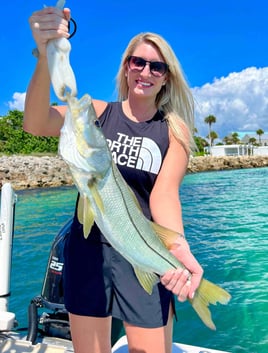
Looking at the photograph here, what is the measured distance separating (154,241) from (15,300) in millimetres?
6188

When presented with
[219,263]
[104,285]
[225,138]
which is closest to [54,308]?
[104,285]

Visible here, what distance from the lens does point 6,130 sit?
172 ft

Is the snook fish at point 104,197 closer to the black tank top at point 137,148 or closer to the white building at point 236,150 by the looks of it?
the black tank top at point 137,148

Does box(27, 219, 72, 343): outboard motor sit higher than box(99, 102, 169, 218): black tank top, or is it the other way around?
box(99, 102, 169, 218): black tank top

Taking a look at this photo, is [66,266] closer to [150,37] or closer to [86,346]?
[86,346]

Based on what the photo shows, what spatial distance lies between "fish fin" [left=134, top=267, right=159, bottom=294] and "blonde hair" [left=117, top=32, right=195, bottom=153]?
0.85 meters

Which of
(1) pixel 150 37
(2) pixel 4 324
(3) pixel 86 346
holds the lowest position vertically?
(2) pixel 4 324

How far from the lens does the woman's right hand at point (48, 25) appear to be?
1.85m

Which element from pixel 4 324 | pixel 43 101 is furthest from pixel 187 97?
pixel 4 324

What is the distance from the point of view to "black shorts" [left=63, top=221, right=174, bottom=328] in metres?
2.31

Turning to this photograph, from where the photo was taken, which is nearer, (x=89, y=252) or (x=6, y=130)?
(x=89, y=252)

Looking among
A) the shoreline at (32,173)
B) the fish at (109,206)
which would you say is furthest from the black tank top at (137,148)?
the shoreline at (32,173)

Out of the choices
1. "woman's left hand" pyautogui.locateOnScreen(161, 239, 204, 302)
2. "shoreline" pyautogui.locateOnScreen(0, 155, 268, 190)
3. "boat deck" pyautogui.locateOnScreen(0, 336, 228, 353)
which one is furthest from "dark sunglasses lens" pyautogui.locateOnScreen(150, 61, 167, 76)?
"shoreline" pyautogui.locateOnScreen(0, 155, 268, 190)

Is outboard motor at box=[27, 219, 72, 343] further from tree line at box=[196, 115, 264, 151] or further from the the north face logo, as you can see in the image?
tree line at box=[196, 115, 264, 151]
